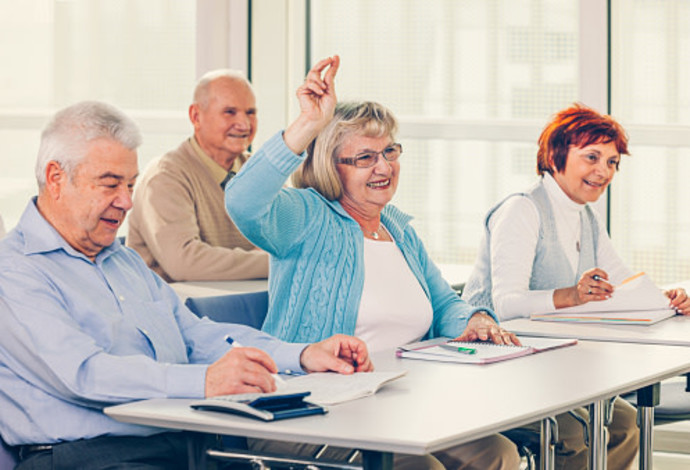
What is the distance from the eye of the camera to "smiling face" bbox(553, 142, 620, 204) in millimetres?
3615

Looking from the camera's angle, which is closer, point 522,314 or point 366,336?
point 366,336

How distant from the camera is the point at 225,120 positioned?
445 centimetres

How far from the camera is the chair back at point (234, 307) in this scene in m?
2.99

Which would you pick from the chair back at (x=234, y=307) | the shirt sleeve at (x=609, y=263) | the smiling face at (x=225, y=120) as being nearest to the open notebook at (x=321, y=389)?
the chair back at (x=234, y=307)

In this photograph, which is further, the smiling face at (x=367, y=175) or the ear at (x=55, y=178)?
the smiling face at (x=367, y=175)

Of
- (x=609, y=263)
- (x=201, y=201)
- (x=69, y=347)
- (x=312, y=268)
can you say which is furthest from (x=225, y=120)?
(x=69, y=347)

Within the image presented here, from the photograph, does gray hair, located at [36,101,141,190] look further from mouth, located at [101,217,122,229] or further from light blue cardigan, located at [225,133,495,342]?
light blue cardigan, located at [225,133,495,342]

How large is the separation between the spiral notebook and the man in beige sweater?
Result: 56.9 inches

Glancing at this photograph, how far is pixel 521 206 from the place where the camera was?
11.5 ft

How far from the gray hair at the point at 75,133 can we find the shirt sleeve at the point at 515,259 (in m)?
1.53

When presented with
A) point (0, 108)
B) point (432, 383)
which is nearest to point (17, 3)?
point (0, 108)

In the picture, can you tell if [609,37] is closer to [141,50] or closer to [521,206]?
[521,206]

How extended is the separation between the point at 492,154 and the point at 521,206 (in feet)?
5.50

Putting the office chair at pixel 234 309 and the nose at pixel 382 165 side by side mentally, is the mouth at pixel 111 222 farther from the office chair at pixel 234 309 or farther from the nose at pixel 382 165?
the nose at pixel 382 165
